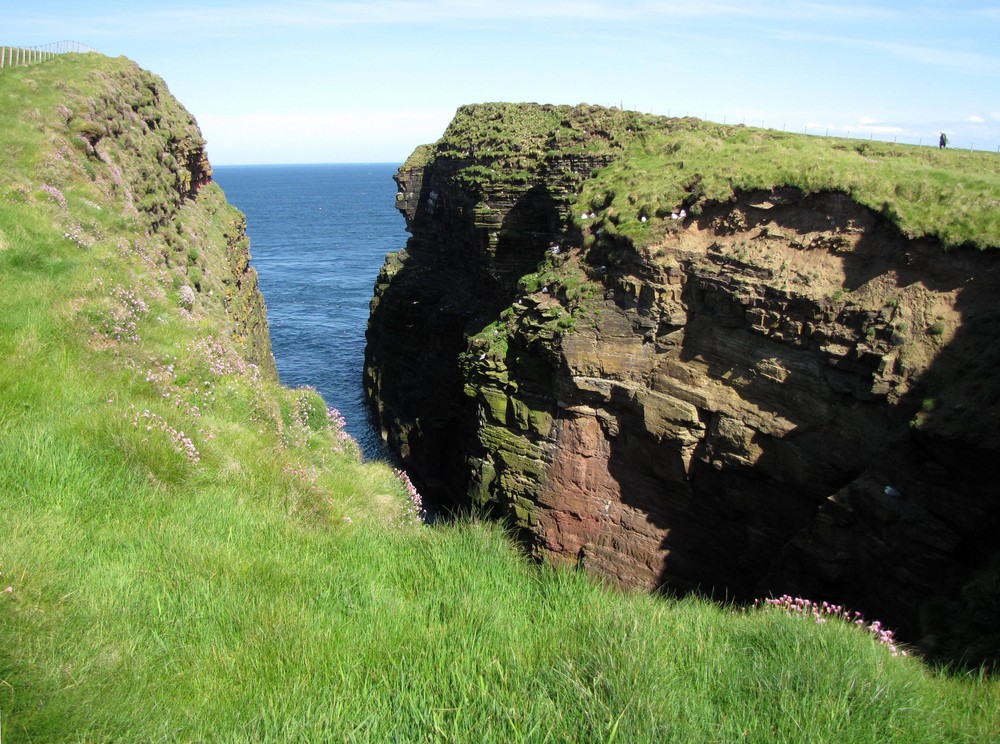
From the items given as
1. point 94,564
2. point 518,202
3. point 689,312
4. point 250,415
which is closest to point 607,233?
point 689,312

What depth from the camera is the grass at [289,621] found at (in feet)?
15.0

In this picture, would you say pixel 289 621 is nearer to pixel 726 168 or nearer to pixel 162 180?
pixel 726 168

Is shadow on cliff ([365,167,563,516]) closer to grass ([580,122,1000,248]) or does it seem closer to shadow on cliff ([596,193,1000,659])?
grass ([580,122,1000,248])

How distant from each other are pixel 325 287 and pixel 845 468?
63283 millimetres

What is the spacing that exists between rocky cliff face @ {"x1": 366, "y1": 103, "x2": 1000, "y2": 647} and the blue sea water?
17986 mm

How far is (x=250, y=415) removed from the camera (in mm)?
10672

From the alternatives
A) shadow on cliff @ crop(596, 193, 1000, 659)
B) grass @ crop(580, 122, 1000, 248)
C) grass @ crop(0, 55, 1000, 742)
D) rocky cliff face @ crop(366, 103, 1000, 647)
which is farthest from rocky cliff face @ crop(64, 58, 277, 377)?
shadow on cliff @ crop(596, 193, 1000, 659)

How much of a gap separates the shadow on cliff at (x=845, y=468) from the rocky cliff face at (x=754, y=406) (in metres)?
0.04

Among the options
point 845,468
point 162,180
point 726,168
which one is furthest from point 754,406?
point 162,180

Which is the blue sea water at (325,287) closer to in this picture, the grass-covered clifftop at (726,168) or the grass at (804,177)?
the grass-covered clifftop at (726,168)

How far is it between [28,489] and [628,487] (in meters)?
15.7

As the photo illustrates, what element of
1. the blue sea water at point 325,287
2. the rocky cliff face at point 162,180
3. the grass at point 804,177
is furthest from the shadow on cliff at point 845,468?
the blue sea water at point 325,287

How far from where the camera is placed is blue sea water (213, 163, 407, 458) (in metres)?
46.4

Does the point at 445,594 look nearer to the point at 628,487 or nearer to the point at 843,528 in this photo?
the point at 843,528
